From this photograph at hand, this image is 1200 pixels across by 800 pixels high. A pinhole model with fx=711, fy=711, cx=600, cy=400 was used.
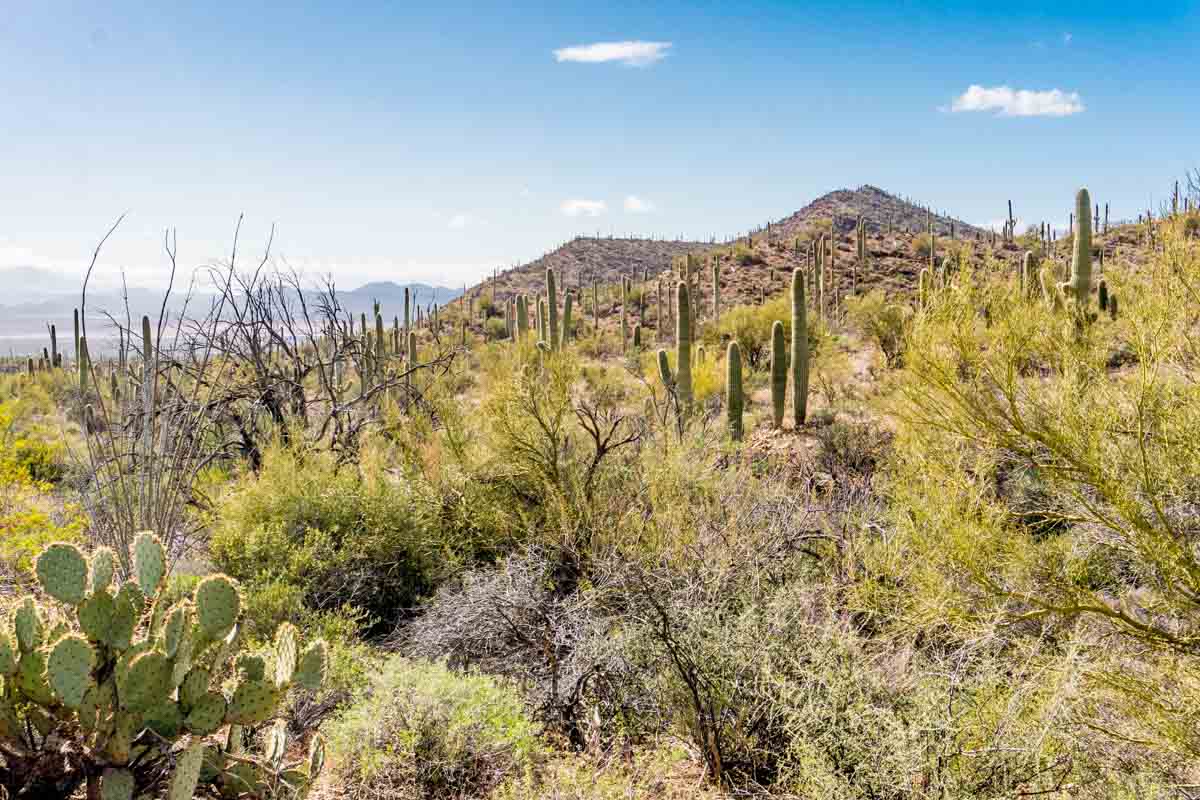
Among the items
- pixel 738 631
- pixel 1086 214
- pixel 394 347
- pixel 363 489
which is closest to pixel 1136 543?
pixel 738 631

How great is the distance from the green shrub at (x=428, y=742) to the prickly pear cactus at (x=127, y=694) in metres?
0.89

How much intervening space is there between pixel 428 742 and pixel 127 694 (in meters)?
1.92

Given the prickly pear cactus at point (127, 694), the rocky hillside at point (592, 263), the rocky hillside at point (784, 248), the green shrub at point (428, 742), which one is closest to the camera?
the prickly pear cactus at point (127, 694)

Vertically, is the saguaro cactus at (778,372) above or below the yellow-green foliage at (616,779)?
above

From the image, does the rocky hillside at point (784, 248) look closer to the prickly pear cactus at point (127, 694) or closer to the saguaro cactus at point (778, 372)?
the saguaro cactus at point (778, 372)

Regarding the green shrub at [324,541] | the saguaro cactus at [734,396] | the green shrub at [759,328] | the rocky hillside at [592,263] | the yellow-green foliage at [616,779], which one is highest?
the rocky hillside at [592,263]

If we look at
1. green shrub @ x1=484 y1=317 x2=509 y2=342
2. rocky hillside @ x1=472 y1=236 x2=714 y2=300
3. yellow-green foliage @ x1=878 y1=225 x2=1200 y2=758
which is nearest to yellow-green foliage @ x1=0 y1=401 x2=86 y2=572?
yellow-green foliage @ x1=878 y1=225 x2=1200 y2=758

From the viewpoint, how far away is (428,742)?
4277 mm

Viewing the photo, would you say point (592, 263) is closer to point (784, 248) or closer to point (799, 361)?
point (784, 248)

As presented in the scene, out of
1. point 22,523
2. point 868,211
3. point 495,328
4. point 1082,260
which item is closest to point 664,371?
point 1082,260

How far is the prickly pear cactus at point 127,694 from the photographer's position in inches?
108

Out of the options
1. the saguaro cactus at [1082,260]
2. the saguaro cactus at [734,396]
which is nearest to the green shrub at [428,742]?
the saguaro cactus at [734,396]

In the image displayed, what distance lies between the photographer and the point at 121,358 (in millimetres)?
5215

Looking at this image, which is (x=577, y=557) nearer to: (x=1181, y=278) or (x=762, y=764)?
(x=762, y=764)
